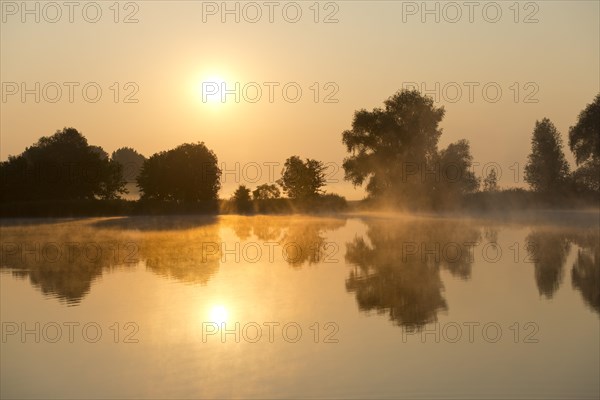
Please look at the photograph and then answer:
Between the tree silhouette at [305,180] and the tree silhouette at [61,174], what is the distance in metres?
29.9

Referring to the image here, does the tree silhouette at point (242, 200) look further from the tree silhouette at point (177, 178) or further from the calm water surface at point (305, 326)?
the calm water surface at point (305, 326)

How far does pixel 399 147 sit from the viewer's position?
101 meters

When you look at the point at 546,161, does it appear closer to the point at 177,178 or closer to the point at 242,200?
the point at 242,200

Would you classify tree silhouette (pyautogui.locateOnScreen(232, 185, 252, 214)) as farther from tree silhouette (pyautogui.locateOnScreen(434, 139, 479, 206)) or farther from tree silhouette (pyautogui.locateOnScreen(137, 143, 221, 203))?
tree silhouette (pyautogui.locateOnScreen(434, 139, 479, 206))

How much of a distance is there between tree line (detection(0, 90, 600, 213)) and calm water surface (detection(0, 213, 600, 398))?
66.9 meters

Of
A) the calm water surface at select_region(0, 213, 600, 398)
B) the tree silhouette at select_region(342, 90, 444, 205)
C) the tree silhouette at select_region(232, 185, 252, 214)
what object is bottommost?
the calm water surface at select_region(0, 213, 600, 398)

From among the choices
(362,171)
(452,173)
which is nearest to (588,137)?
(452,173)

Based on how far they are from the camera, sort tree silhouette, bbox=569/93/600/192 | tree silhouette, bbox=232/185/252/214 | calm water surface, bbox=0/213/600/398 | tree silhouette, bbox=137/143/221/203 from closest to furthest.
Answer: calm water surface, bbox=0/213/600/398, tree silhouette, bbox=569/93/600/192, tree silhouette, bbox=232/185/252/214, tree silhouette, bbox=137/143/221/203

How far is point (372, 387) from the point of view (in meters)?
12.2

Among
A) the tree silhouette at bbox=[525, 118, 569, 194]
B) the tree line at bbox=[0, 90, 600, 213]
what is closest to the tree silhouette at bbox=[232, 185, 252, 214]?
the tree line at bbox=[0, 90, 600, 213]

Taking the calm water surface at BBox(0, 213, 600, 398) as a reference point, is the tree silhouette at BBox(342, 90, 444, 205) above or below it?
above

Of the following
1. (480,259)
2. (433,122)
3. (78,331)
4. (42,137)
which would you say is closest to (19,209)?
(42,137)

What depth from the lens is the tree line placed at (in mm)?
100000

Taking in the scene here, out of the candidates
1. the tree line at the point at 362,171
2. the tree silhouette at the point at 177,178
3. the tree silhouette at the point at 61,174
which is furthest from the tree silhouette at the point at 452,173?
the tree silhouette at the point at 61,174
